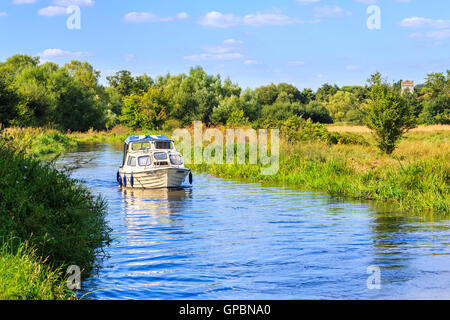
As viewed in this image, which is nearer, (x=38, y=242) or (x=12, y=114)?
(x=38, y=242)

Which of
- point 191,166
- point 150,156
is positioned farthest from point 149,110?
point 150,156

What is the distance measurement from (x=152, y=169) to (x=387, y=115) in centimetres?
1422

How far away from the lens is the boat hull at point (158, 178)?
22594 millimetres

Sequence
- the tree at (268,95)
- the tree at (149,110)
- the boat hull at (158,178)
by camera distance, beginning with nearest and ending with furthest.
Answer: the boat hull at (158,178) → the tree at (149,110) → the tree at (268,95)

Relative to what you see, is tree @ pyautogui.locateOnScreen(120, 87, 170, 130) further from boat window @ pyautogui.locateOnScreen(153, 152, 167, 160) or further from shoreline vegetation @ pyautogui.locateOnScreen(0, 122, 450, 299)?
boat window @ pyautogui.locateOnScreen(153, 152, 167, 160)

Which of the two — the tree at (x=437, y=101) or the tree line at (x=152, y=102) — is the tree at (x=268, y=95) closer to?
the tree line at (x=152, y=102)

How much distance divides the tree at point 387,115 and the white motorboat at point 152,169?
486 inches

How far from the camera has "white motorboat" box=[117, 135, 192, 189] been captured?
22672 millimetres

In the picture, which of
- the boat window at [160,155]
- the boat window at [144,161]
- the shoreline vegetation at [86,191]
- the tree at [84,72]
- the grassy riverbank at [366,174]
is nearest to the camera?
the shoreline vegetation at [86,191]

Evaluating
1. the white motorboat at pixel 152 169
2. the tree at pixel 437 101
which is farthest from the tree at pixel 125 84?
the white motorboat at pixel 152 169

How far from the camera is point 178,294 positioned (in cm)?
845

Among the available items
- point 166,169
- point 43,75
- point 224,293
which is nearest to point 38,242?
point 224,293

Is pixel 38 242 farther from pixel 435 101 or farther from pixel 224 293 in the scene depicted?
pixel 435 101

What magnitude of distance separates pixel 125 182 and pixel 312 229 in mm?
11894
